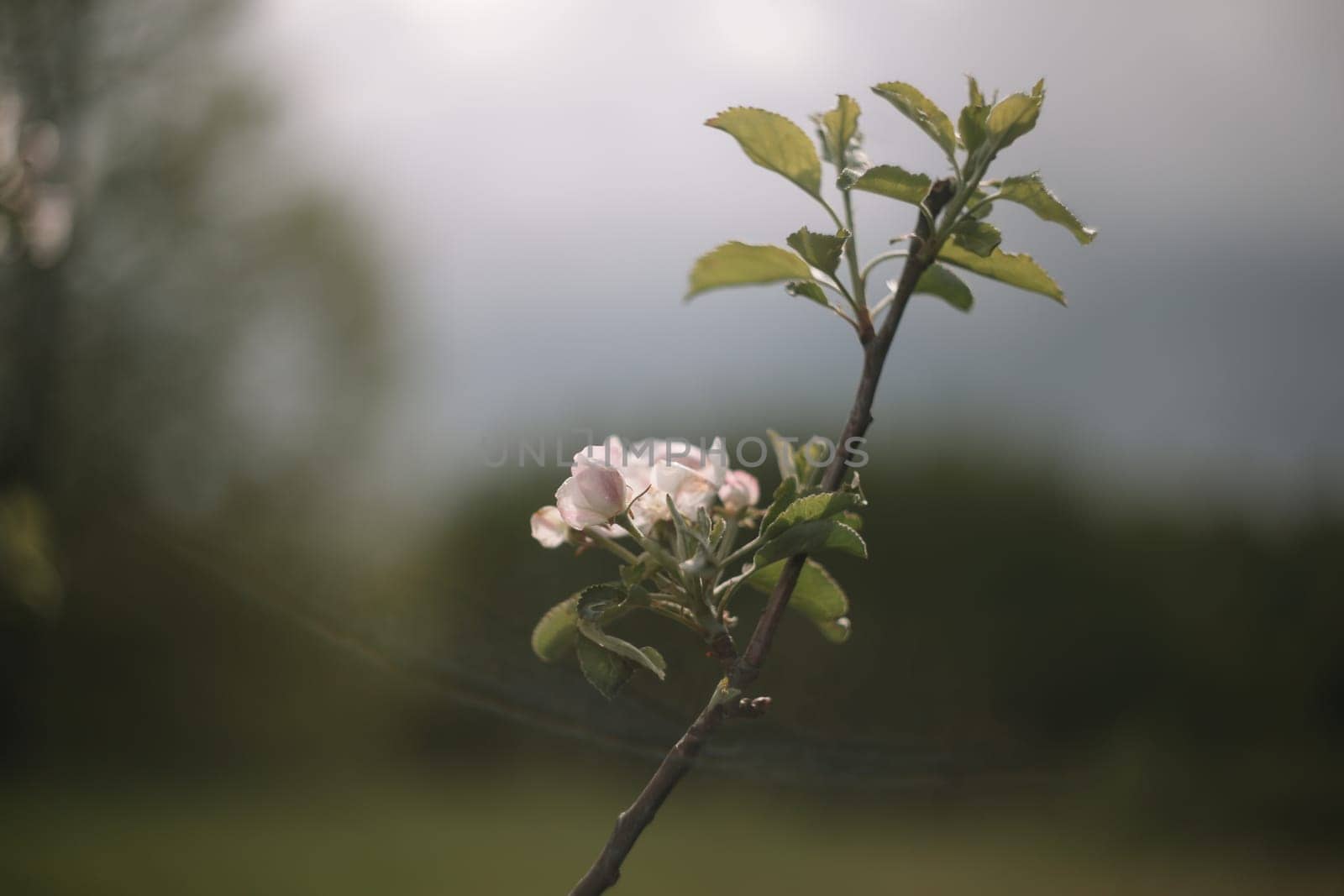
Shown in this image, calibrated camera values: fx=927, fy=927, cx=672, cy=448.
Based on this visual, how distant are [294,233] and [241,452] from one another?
1633 mm

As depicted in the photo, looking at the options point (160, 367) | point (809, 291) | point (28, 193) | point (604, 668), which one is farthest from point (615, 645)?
point (160, 367)

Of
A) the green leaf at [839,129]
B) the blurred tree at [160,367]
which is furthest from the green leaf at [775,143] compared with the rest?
the blurred tree at [160,367]

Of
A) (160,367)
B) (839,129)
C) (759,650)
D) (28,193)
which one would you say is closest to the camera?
(759,650)

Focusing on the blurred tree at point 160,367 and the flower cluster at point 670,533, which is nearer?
the flower cluster at point 670,533

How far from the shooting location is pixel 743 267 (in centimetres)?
41

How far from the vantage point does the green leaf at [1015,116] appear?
13.1 inches

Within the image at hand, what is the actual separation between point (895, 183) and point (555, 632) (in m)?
0.22

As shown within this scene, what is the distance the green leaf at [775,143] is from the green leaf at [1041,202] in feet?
0.27

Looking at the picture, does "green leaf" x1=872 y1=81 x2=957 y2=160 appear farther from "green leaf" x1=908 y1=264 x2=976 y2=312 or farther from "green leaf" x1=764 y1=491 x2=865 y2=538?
"green leaf" x1=764 y1=491 x2=865 y2=538

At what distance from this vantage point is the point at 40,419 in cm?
412

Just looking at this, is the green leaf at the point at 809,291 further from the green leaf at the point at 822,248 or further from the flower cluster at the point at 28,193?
the flower cluster at the point at 28,193

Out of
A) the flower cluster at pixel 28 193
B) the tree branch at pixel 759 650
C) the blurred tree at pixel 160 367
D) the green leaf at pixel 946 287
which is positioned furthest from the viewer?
the blurred tree at pixel 160 367

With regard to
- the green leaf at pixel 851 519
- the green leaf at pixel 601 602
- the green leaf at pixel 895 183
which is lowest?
the green leaf at pixel 601 602

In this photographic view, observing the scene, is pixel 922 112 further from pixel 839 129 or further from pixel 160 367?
pixel 160 367
